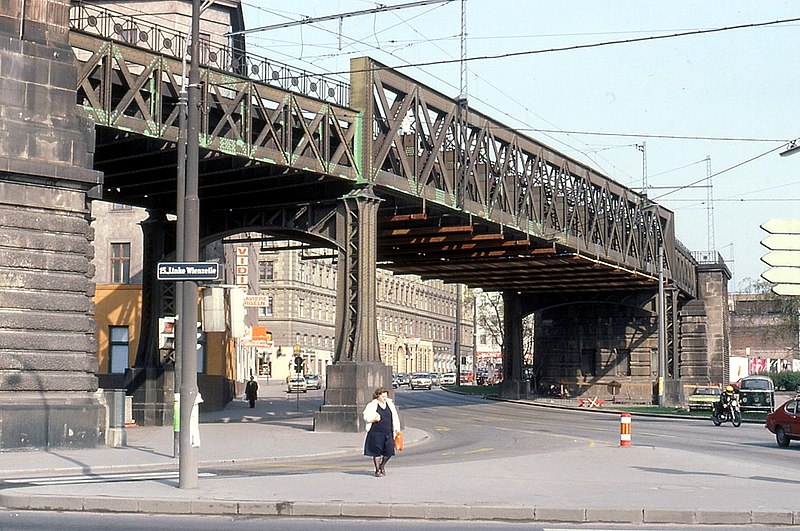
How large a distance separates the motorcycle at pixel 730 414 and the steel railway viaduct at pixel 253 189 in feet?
37.6

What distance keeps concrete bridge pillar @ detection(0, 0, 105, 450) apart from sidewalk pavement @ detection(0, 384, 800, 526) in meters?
1.12

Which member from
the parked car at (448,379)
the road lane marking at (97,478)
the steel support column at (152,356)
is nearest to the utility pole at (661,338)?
the steel support column at (152,356)

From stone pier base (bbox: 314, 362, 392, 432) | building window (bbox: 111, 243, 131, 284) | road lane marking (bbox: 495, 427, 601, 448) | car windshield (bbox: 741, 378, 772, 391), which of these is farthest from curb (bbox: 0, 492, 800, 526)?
car windshield (bbox: 741, 378, 772, 391)

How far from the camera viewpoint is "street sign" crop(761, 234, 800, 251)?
17047 mm

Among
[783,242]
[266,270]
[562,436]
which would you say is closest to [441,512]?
[783,242]

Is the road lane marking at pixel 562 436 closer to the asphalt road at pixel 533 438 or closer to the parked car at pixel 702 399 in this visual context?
the asphalt road at pixel 533 438

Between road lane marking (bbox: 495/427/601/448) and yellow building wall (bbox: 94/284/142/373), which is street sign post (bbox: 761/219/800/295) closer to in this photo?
road lane marking (bbox: 495/427/601/448)

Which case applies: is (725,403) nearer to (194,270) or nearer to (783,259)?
(783,259)

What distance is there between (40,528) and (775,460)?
66.0 ft

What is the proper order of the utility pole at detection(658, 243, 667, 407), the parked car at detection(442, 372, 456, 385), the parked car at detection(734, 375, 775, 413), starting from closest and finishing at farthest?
the parked car at detection(734, 375, 775, 413)
the utility pole at detection(658, 243, 667, 407)
the parked car at detection(442, 372, 456, 385)

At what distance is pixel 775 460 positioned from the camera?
2808 centimetres

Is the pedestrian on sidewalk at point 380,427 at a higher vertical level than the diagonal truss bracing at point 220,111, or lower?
lower

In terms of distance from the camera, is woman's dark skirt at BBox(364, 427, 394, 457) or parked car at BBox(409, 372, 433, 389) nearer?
woman's dark skirt at BBox(364, 427, 394, 457)

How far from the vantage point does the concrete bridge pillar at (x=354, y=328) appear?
3588 cm
